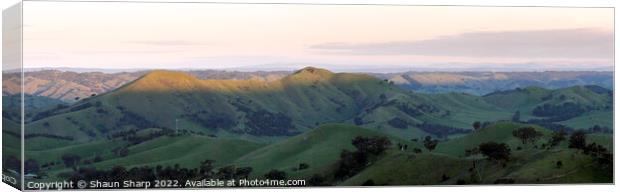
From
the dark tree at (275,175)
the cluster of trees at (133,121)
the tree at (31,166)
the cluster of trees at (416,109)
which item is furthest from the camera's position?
the cluster of trees at (416,109)

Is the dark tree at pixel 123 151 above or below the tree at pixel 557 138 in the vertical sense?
below

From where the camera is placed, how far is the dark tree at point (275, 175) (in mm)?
43875

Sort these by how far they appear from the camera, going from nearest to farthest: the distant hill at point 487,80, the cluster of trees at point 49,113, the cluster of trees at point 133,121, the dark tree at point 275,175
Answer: the cluster of trees at point 49,113 → the dark tree at point 275,175 → the cluster of trees at point 133,121 → the distant hill at point 487,80

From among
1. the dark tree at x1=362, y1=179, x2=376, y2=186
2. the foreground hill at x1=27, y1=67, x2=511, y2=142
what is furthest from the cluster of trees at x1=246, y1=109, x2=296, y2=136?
the dark tree at x1=362, y1=179, x2=376, y2=186

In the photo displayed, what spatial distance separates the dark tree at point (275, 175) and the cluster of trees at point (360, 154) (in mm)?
1663

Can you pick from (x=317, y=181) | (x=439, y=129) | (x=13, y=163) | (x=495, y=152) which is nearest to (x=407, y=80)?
(x=439, y=129)

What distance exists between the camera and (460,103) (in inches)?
1838

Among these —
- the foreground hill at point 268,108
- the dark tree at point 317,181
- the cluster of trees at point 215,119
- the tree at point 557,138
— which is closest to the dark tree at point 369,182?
the dark tree at point 317,181

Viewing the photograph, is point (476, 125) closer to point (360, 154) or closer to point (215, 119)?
point (360, 154)

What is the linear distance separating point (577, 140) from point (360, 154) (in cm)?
697

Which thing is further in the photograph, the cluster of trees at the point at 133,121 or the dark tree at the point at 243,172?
the cluster of trees at the point at 133,121

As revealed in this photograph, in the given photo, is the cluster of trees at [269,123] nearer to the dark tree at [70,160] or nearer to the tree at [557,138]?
the dark tree at [70,160]

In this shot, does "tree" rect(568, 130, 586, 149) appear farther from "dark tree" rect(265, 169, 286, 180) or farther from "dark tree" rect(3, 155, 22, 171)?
"dark tree" rect(3, 155, 22, 171)

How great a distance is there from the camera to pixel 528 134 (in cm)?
4678
